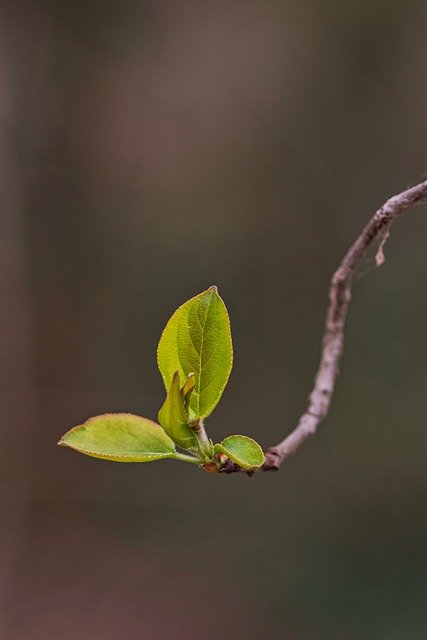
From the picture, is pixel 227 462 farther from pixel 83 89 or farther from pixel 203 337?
pixel 83 89

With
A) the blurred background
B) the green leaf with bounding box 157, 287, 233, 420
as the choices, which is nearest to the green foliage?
the green leaf with bounding box 157, 287, 233, 420

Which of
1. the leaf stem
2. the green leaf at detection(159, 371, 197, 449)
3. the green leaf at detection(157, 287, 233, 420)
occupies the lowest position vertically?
the leaf stem

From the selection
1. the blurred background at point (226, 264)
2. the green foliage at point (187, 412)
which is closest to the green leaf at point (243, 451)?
the green foliage at point (187, 412)

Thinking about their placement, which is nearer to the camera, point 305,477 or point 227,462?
point 227,462

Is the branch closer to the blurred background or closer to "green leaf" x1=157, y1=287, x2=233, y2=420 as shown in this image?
"green leaf" x1=157, y1=287, x2=233, y2=420

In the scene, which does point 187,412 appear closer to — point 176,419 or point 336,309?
point 176,419

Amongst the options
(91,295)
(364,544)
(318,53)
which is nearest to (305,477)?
(364,544)
